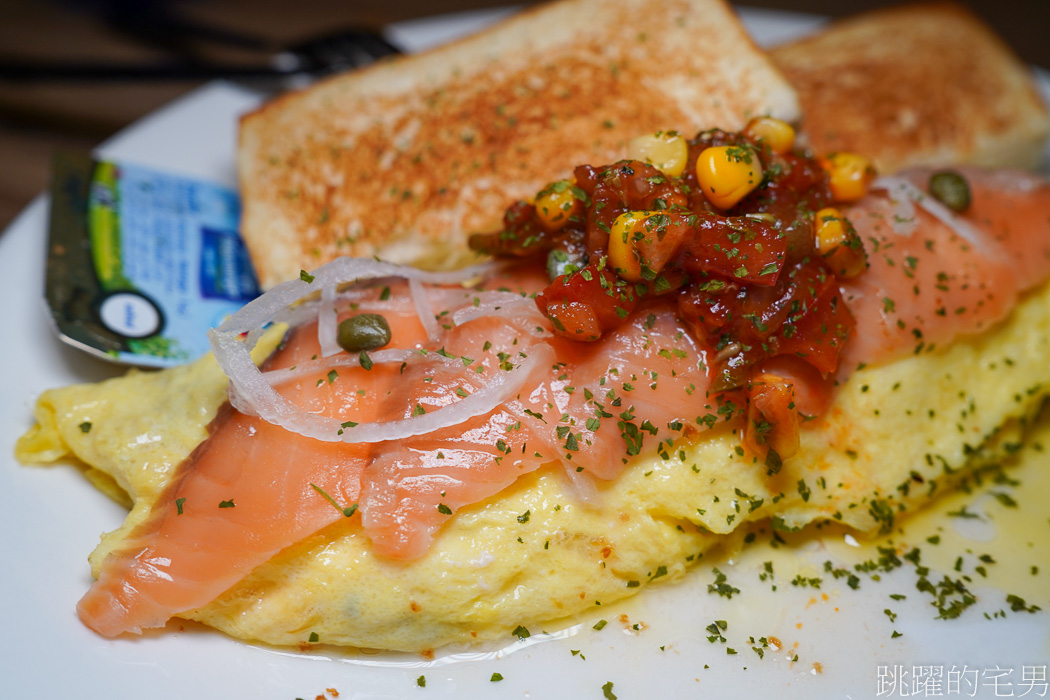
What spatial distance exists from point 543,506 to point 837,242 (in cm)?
136

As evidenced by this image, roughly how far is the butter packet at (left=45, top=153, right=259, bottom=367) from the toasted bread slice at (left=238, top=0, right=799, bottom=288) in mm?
214

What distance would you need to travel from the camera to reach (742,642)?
259 centimetres

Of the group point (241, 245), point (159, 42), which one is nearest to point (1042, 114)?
point (241, 245)

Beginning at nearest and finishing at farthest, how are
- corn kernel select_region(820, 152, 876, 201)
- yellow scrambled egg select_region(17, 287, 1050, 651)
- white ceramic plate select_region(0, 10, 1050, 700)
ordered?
white ceramic plate select_region(0, 10, 1050, 700), yellow scrambled egg select_region(17, 287, 1050, 651), corn kernel select_region(820, 152, 876, 201)

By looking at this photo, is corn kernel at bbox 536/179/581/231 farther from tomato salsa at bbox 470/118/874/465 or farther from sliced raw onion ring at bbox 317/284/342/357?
sliced raw onion ring at bbox 317/284/342/357

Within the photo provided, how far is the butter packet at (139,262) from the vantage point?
3.08m

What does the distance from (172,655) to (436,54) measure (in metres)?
3.14

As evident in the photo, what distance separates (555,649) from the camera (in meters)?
2.55

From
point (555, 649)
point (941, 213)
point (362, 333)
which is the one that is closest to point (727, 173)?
point (941, 213)

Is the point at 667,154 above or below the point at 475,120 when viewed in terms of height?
above

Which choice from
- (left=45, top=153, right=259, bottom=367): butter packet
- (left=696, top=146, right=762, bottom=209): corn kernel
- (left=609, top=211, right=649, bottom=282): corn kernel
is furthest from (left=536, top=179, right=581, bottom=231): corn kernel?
(left=45, top=153, right=259, bottom=367): butter packet

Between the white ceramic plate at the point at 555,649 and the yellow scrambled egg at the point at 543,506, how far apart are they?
0.09 m

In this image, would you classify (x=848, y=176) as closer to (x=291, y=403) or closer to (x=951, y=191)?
(x=951, y=191)

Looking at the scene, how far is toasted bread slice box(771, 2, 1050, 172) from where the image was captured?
13.2 ft
